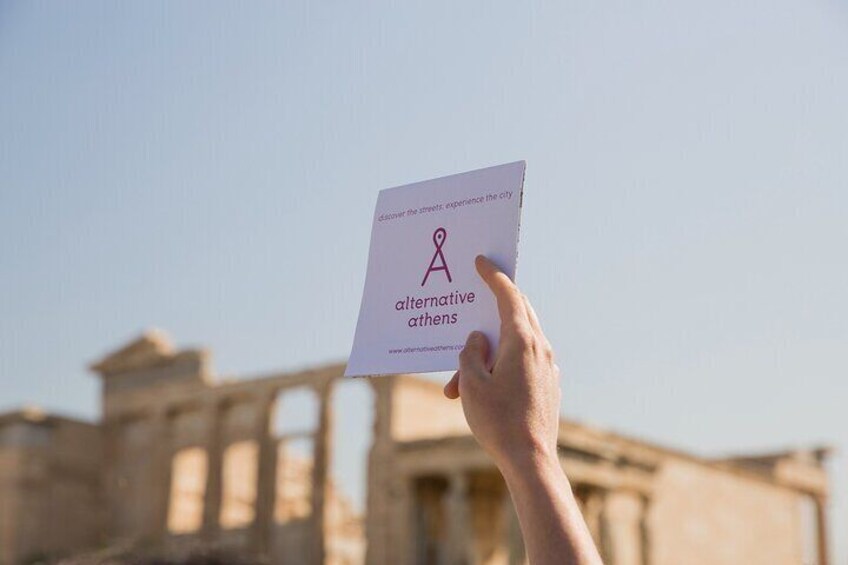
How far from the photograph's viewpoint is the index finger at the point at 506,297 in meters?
2.38

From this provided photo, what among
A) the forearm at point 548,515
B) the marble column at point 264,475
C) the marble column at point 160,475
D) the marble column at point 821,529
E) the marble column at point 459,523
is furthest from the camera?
the marble column at point 821,529

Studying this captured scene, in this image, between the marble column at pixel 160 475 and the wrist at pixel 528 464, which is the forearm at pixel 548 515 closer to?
the wrist at pixel 528 464

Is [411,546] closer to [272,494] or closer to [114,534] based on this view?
[272,494]

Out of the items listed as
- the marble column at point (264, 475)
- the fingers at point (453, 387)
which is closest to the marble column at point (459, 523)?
the marble column at point (264, 475)

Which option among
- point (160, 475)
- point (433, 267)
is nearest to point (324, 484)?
point (160, 475)

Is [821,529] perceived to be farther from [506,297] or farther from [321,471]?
[506,297]

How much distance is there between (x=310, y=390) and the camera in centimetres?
3356

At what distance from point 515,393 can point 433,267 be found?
796 mm

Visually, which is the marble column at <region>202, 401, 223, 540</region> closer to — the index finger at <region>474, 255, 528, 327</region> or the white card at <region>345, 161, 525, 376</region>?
the white card at <region>345, 161, 525, 376</region>

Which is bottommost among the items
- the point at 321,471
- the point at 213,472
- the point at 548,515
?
the point at 548,515

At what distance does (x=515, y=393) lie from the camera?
230 cm

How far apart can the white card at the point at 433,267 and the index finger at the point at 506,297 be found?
105 millimetres

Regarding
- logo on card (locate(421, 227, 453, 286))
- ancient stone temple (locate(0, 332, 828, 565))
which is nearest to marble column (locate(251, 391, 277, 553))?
ancient stone temple (locate(0, 332, 828, 565))

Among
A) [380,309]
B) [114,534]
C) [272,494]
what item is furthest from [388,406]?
[380,309]
